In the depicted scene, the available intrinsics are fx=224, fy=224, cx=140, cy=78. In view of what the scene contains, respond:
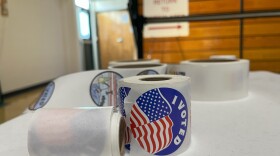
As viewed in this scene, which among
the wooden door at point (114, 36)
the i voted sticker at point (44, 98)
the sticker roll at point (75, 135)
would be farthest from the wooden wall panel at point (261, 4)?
the wooden door at point (114, 36)

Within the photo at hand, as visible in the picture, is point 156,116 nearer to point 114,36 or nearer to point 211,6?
point 211,6

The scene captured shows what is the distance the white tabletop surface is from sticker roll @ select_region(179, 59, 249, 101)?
3 cm

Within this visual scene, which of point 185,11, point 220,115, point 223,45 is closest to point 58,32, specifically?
point 185,11

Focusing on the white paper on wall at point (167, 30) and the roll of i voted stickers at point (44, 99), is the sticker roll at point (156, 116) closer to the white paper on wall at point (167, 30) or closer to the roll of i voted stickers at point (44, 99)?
the roll of i voted stickers at point (44, 99)

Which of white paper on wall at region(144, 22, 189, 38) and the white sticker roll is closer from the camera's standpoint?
the white sticker roll

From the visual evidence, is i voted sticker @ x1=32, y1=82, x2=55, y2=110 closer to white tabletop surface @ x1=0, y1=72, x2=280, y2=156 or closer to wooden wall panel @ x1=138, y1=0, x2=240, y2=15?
white tabletop surface @ x1=0, y1=72, x2=280, y2=156

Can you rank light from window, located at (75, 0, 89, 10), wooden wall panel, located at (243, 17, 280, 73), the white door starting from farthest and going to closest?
the white door, wooden wall panel, located at (243, 17, 280, 73), light from window, located at (75, 0, 89, 10)

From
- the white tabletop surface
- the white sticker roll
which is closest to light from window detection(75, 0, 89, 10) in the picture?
the white sticker roll

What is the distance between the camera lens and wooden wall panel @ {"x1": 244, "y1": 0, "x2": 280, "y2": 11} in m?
1.49

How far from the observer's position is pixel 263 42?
160cm

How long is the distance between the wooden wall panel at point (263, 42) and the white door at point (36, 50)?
1240 millimetres

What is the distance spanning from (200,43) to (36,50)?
1.94 m

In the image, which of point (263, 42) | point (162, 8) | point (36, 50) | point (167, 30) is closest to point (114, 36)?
point (36, 50)

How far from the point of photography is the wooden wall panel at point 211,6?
160 centimetres
